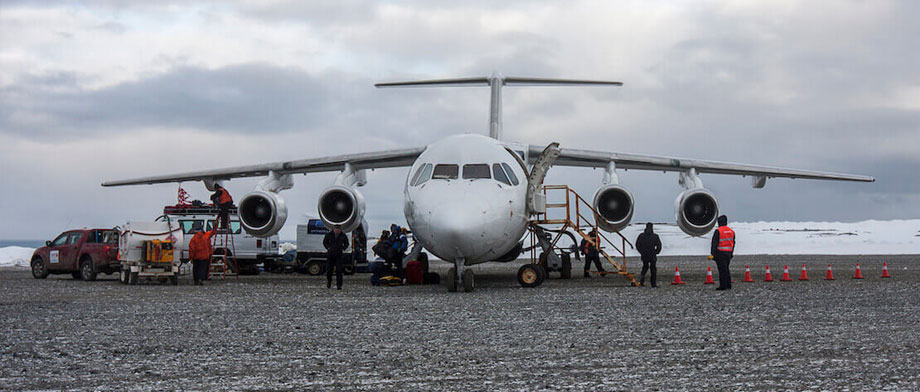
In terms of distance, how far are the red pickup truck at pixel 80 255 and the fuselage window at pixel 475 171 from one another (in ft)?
37.4

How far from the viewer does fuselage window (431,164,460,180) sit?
1460cm

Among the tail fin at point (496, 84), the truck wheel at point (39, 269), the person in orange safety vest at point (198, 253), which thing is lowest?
the truck wheel at point (39, 269)

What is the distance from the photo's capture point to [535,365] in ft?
21.2

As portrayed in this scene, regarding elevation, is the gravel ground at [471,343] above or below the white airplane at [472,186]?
below

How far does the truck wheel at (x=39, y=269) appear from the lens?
76.1 feet

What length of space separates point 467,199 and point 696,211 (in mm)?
7090

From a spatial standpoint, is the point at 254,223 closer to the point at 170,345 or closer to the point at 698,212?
the point at 698,212

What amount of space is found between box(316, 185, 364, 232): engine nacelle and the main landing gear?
4.05 m

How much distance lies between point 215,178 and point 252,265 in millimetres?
5786

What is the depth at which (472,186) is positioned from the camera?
46.5 feet

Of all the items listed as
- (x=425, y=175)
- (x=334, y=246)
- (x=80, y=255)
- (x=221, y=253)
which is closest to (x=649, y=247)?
(x=425, y=175)

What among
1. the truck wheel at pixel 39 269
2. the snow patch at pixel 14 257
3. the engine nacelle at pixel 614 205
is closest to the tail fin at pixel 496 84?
the engine nacelle at pixel 614 205

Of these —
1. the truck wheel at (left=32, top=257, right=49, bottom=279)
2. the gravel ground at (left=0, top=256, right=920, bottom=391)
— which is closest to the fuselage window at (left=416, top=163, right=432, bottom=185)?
the gravel ground at (left=0, top=256, right=920, bottom=391)

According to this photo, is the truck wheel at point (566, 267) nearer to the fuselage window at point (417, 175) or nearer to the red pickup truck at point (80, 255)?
the fuselage window at point (417, 175)
